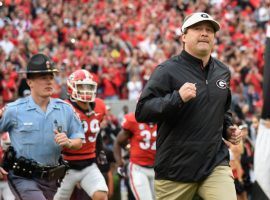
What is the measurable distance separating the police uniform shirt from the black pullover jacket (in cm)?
123

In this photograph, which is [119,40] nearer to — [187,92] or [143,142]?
[143,142]

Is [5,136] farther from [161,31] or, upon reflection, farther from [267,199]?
[161,31]

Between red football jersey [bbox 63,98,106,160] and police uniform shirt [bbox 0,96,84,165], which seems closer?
police uniform shirt [bbox 0,96,84,165]

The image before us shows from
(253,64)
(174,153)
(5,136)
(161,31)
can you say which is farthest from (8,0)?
(174,153)

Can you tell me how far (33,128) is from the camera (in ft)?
23.0

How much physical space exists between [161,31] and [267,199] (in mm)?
15443

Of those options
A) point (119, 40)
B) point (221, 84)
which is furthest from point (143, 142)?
point (119, 40)

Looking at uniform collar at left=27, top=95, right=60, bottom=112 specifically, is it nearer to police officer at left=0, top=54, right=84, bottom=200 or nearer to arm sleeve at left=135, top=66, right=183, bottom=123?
police officer at left=0, top=54, right=84, bottom=200

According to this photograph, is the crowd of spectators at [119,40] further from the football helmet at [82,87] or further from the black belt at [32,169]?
the black belt at [32,169]

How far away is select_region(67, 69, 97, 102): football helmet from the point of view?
927 cm

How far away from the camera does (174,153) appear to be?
20.0 ft

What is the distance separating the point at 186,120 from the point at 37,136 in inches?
61.8

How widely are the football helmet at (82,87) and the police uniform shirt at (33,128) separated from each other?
6.63 ft

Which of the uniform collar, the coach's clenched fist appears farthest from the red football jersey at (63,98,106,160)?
the coach's clenched fist
